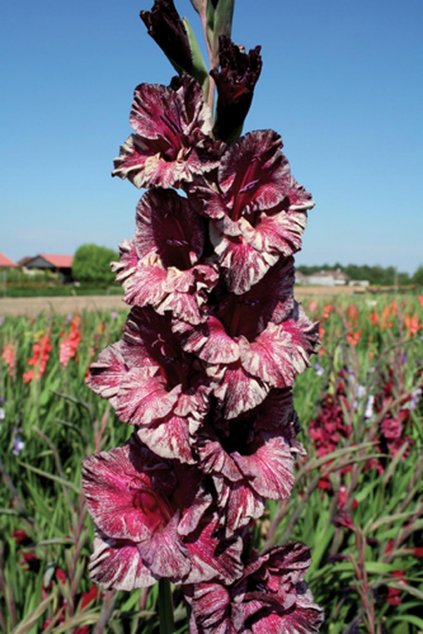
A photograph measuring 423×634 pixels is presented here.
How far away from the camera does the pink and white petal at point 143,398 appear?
0.81 meters

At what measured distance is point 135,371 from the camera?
0.88 meters

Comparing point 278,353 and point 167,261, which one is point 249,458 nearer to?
point 278,353

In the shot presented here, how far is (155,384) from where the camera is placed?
2.82 ft

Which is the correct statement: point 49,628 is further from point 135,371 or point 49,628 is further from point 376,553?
point 376,553

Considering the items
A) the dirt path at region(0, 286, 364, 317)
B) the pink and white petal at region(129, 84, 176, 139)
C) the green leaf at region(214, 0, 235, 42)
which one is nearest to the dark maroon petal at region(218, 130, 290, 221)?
the pink and white petal at region(129, 84, 176, 139)

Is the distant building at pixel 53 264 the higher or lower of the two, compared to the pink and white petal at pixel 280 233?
lower

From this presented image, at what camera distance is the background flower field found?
4.67 feet

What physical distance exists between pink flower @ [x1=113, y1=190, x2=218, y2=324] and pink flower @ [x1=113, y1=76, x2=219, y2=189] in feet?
0.13

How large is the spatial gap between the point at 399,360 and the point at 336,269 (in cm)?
7146

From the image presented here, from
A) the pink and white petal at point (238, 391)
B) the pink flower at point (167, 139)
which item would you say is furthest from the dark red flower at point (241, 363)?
the pink flower at point (167, 139)

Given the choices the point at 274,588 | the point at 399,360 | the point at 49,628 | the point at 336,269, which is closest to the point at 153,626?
the point at 49,628

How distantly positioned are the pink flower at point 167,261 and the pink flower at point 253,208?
0.11 feet

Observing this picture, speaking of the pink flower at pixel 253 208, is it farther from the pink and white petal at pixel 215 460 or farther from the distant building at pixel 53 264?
the distant building at pixel 53 264

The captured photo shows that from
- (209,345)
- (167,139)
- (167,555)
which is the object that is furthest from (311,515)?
→ (167,139)
